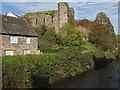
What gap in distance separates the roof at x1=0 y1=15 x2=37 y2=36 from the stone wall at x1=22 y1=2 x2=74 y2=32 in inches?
620

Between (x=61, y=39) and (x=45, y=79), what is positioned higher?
(x=61, y=39)

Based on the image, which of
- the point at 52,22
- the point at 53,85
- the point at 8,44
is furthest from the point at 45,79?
the point at 52,22

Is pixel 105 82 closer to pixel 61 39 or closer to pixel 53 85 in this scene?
pixel 53 85

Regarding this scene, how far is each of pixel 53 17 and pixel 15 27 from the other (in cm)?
2070

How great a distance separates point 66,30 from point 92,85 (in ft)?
91.9

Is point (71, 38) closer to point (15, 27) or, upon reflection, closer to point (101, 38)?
point (101, 38)

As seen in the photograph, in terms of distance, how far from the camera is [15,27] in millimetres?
36625

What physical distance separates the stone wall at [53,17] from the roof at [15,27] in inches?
620

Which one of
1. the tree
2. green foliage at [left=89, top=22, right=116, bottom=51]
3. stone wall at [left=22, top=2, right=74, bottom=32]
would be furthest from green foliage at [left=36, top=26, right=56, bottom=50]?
green foliage at [left=89, top=22, right=116, bottom=51]

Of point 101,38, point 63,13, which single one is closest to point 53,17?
point 63,13

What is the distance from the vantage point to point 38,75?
24.4 metres

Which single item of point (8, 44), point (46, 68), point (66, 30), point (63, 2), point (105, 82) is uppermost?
point (63, 2)

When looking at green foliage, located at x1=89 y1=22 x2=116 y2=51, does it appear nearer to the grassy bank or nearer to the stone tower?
the stone tower

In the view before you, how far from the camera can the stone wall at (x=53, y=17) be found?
5428cm
